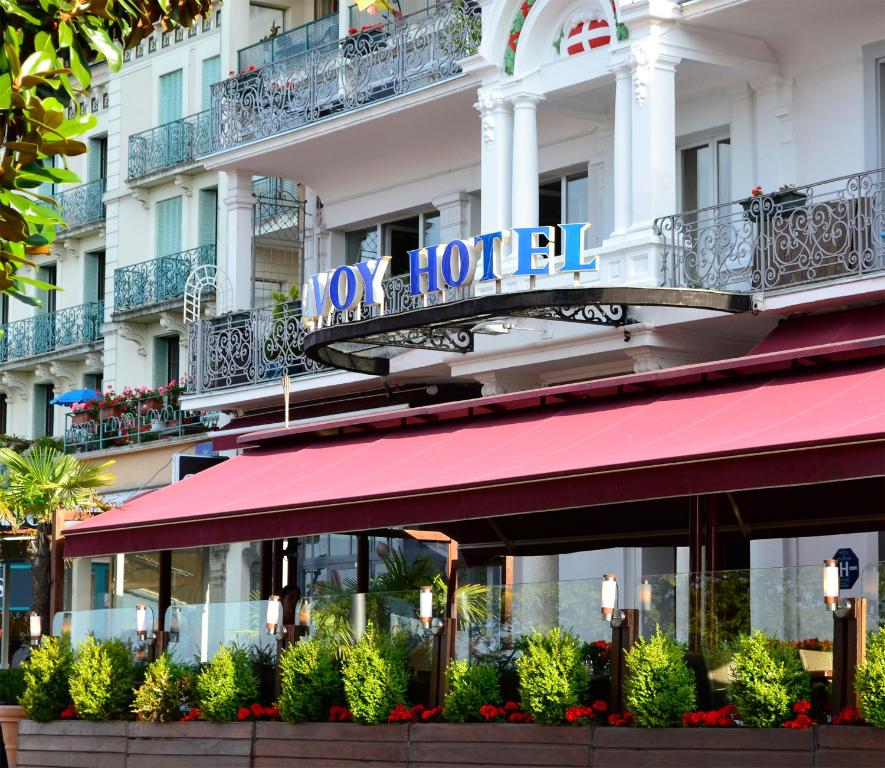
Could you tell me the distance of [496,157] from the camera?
2200cm

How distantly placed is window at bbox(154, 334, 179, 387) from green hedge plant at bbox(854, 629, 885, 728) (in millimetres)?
23654

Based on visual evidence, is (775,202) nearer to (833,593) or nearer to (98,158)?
(833,593)

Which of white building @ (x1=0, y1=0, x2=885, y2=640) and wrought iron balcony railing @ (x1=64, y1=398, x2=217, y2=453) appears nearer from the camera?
white building @ (x1=0, y1=0, x2=885, y2=640)

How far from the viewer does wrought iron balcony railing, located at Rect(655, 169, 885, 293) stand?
18281 millimetres

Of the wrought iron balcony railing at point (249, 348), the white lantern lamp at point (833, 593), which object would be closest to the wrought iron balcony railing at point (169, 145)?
the wrought iron balcony railing at point (249, 348)

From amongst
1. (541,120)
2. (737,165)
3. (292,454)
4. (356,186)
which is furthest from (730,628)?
(356,186)

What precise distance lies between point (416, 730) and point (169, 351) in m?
20.5

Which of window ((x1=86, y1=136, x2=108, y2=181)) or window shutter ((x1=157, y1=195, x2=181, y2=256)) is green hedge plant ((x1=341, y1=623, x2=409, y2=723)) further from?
window ((x1=86, y1=136, x2=108, y2=181))

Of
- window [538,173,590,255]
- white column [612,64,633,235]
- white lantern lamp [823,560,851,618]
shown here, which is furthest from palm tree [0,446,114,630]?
white lantern lamp [823,560,851,618]

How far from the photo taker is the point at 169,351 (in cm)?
3447

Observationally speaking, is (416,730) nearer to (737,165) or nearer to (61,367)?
(737,165)

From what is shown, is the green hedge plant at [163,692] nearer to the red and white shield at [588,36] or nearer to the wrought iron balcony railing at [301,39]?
the red and white shield at [588,36]

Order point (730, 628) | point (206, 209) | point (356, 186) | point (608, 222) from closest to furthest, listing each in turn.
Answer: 1. point (730, 628)
2. point (608, 222)
3. point (356, 186)
4. point (206, 209)

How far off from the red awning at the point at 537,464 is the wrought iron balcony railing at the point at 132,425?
1096cm
